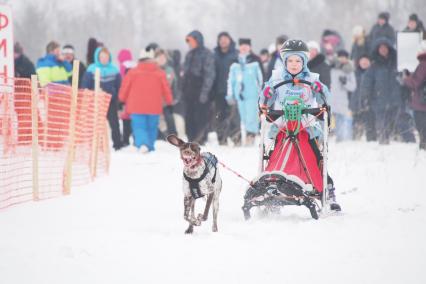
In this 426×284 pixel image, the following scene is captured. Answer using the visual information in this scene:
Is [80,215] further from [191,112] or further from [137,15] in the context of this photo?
[137,15]

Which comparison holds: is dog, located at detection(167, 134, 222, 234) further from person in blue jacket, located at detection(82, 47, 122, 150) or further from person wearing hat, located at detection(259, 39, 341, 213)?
person in blue jacket, located at detection(82, 47, 122, 150)

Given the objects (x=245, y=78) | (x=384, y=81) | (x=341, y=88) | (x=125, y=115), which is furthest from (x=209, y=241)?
(x=341, y=88)

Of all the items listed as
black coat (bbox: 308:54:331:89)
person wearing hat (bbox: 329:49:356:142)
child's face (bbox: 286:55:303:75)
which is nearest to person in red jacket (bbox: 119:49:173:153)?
black coat (bbox: 308:54:331:89)

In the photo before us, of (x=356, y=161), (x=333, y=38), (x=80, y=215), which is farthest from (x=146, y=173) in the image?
(x=333, y=38)

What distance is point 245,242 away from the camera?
23.1 ft

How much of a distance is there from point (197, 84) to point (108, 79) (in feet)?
5.60

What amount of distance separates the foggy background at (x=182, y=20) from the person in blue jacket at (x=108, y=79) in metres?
15.2

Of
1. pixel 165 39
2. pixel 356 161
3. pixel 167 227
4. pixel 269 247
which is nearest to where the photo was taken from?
pixel 269 247

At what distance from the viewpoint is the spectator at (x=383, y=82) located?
739 inches

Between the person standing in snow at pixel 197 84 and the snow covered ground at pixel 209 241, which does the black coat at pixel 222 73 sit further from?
the snow covered ground at pixel 209 241

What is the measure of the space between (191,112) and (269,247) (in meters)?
11.3

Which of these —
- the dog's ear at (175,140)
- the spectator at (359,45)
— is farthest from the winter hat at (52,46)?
the dog's ear at (175,140)

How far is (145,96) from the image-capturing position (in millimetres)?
16797

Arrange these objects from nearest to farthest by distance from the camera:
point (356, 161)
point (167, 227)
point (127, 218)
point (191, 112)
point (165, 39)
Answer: point (167, 227) < point (127, 218) < point (356, 161) < point (191, 112) < point (165, 39)
